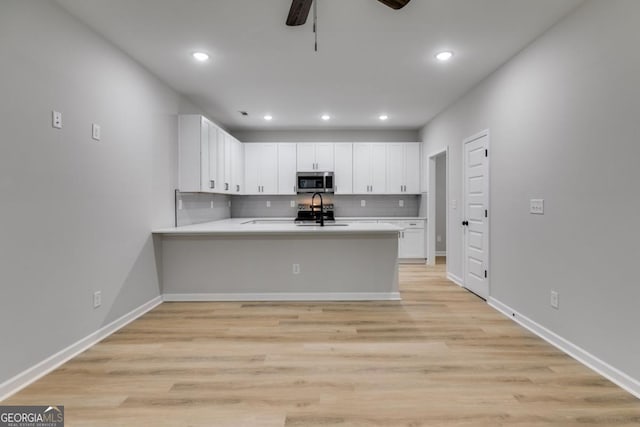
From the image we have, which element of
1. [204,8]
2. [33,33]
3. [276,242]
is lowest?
[276,242]

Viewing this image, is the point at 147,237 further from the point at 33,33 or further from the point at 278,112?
the point at 278,112

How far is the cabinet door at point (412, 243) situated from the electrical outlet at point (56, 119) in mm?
5235

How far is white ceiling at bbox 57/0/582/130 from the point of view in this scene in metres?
2.44

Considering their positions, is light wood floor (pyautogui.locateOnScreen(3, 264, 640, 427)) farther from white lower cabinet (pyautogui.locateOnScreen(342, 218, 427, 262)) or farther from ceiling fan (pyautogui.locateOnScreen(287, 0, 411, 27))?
white lower cabinet (pyautogui.locateOnScreen(342, 218, 427, 262))

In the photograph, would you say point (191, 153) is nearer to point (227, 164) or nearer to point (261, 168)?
point (227, 164)

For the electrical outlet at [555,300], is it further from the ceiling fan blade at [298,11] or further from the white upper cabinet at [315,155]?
the white upper cabinet at [315,155]

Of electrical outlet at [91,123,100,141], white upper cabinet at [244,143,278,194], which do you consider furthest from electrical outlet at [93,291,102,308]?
white upper cabinet at [244,143,278,194]

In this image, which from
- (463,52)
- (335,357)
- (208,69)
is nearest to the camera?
(335,357)

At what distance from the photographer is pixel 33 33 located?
2.16m

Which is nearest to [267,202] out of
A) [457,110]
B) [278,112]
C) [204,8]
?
[278,112]

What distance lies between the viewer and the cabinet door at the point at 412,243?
242 inches

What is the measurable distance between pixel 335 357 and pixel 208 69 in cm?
315

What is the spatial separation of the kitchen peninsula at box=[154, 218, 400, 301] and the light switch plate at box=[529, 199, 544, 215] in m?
1.41

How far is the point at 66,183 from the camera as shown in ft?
7.98
